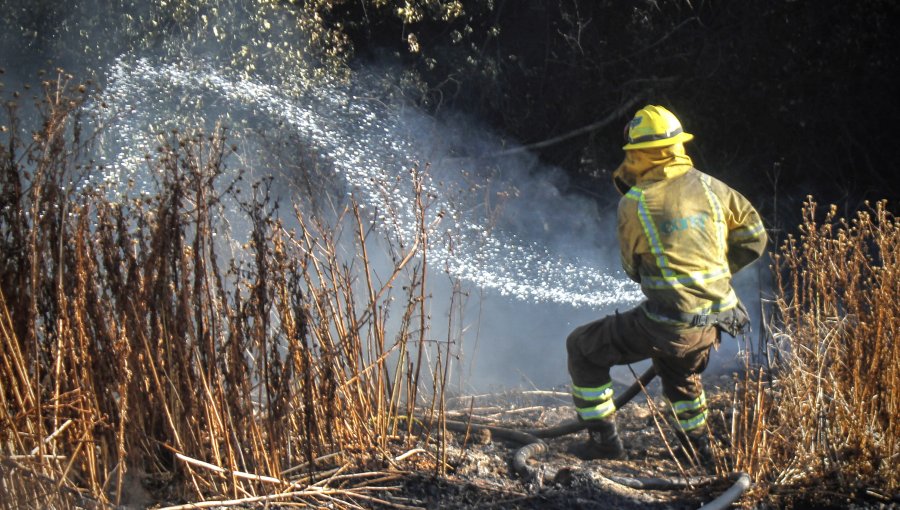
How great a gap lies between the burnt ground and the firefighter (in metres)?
0.30

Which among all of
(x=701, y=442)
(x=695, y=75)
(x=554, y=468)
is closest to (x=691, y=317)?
(x=701, y=442)

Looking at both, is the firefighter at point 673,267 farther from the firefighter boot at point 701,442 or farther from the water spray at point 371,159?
the water spray at point 371,159

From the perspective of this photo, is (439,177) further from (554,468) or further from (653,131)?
(554,468)

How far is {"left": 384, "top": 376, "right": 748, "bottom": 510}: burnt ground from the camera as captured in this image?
3.93 metres

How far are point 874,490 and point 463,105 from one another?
647 cm

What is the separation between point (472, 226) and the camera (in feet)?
30.6

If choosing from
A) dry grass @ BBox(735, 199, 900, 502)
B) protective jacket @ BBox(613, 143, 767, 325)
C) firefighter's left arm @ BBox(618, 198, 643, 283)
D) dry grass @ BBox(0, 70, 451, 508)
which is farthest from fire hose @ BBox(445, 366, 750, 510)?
dry grass @ BBox(0, 70, 451, 508)

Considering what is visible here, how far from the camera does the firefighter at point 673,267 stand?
192 inches

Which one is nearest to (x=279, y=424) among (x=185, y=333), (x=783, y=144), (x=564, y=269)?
(x=185, y=333)

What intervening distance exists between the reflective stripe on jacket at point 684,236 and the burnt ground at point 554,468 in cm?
66

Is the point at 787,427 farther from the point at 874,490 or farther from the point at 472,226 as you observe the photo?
the point at 472,226

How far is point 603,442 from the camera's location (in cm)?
531

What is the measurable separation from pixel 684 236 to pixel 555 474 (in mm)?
1411

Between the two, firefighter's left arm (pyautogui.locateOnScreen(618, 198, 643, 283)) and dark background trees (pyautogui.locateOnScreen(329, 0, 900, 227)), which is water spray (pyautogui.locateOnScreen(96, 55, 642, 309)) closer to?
dark background trees (pyautogui.locateOnScreen(329, 0, 900, 227))
